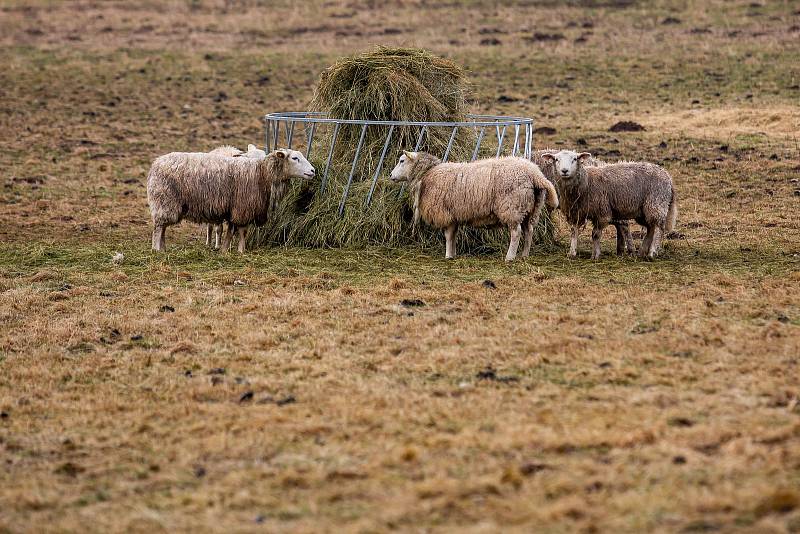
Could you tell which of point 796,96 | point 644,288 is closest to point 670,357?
point 644,288

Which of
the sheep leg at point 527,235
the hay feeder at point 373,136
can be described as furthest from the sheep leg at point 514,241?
the hay feeder at point 373,136

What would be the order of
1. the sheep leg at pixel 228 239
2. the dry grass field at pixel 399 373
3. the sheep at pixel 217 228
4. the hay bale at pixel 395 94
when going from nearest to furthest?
the dry grass field at pixel 399 373, the sheep leg at pixel 228 239, the sheep at pixel 217 228, the hay bale at pixel 395 94

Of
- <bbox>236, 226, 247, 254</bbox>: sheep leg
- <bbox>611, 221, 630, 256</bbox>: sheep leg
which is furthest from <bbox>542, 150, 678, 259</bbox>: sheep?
<bbox>236, 226, 247, 254</bbox>: sheep leg

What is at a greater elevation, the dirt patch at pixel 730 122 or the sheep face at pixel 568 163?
the sheep face at pixel 568 163

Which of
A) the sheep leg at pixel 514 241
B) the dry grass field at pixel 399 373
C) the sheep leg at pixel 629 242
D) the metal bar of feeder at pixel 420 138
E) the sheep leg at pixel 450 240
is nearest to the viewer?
the dry grass field at pixel 399 373

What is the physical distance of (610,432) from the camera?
6.55 m

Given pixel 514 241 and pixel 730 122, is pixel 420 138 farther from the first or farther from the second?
pixel 730 122

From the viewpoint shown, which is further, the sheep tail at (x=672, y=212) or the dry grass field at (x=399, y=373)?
the sheep tail at (x=672, y=212)

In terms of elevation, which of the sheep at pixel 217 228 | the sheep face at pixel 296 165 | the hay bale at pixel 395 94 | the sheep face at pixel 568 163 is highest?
the hay bale at pixel 395 94

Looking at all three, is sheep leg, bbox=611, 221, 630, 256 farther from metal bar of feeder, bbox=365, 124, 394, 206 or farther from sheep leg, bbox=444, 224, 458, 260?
metal bar of feeder, bbox=365, 124, 394, 206

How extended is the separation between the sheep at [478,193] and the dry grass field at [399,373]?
0.50 meters

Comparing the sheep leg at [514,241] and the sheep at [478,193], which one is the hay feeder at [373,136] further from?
the sheep leg at [514,241]

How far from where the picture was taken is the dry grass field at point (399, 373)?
5.71 meters

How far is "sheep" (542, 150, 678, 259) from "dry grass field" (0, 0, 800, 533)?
1.83 feet
